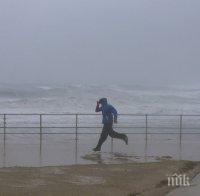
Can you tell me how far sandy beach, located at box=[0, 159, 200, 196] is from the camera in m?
9.41

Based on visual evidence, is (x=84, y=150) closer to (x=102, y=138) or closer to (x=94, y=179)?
(x=102, y=138)

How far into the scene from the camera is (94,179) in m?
10.8

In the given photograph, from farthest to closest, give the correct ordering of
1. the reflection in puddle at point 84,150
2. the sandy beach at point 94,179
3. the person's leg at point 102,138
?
the person's leg at point 102,138 → the reflection in puddle at point 84,150 → the sandy beach at point 94,179

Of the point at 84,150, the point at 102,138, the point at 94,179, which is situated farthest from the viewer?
the point at 84,150

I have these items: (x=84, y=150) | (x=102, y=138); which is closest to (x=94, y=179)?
(x=102, y=138)

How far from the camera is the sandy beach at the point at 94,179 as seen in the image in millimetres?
9414

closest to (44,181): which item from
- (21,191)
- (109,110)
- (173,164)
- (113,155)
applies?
(21,191)

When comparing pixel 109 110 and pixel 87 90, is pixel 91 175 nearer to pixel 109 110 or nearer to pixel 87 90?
pixel 109 110

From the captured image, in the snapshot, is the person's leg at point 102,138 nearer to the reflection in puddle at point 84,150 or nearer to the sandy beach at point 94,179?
the reflection in puddle at point 84,150

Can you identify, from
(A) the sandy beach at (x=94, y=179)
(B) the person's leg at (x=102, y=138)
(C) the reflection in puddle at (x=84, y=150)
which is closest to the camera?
(A) the sandy beach at (x=94, y=179)

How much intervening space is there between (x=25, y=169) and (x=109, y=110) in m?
4.44

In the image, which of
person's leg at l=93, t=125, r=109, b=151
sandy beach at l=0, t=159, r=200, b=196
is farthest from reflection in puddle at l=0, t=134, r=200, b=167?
sandy beach at l=0, t=159, r=200, b=196

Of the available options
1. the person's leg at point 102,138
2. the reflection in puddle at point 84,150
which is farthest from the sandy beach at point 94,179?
the person's leg at point 102,138

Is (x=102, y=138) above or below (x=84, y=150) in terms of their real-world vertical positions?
above
